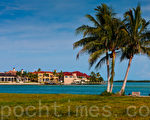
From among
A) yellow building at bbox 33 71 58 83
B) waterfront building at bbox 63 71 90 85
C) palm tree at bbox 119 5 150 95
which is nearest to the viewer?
palm tree at bbox 119 5 150 95

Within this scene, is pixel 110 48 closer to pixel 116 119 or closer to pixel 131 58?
pixel 131 58

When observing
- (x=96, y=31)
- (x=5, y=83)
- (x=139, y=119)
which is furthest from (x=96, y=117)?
(x=5, y=83)

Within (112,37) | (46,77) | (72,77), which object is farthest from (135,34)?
(46,77)

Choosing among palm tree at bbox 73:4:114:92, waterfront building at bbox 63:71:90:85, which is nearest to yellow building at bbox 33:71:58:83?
waterfront building at bbox 63:71:90:85

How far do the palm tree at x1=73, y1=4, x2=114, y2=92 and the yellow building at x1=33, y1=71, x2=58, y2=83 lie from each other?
16488 cm

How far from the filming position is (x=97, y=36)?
27.1 meters

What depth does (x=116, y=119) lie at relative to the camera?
10258 millimetres

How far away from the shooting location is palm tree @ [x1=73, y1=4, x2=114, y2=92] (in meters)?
26.0

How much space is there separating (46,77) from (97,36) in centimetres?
17002

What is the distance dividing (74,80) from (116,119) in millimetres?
180977

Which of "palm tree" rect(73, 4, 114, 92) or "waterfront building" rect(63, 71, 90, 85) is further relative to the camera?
Result: "waterfront building" rect(63, 71, 90, 85)

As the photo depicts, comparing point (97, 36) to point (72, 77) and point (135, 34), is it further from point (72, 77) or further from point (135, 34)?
point (72, 77)

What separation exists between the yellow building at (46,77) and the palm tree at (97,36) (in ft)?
541

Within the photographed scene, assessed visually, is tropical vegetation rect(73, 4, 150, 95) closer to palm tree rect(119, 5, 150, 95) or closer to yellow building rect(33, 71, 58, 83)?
palm tree rect(119, 5, 150, 95)
